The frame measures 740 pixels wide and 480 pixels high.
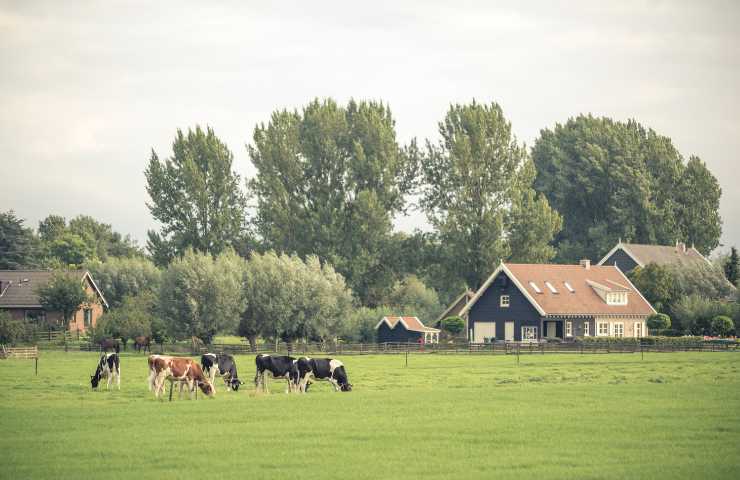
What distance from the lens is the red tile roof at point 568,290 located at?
253 feet

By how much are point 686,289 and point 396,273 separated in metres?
22.5

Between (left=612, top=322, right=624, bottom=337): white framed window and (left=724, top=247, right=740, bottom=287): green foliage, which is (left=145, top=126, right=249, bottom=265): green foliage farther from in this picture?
(left=724, top=247, right=740, bottom=287): green foliage

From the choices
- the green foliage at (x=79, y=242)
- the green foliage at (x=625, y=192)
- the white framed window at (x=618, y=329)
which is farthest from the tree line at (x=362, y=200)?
the green foliage at (x=79, y=242)

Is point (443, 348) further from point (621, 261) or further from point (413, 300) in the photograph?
point (621, 261)

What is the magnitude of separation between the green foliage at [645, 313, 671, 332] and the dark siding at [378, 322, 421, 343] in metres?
16.5

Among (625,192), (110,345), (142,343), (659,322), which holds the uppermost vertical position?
(625,192)

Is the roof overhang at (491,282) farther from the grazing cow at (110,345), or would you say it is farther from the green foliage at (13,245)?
the green foliage at (13,245)

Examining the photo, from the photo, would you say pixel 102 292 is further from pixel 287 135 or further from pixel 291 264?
pixel 291 264

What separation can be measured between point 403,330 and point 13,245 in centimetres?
5017

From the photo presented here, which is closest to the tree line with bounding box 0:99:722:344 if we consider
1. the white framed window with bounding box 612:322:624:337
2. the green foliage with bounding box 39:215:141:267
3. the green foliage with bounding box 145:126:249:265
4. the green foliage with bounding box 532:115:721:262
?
the green foliage with bounding box 145:126:249:265

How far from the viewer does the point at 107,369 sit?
38.0m

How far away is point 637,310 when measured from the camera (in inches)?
3191

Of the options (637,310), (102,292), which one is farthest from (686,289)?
(102,292)

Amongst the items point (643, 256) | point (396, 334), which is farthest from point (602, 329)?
point (643, 256)
